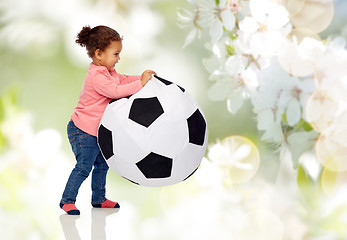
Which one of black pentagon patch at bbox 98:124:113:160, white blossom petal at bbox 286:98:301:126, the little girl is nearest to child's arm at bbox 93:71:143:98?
the little girl

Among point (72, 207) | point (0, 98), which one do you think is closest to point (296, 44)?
point (72, 207)

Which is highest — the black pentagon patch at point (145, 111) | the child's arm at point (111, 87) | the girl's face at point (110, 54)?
the girl's face at point (110, 54)

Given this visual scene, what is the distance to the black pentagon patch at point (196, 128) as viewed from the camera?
51.2 inches

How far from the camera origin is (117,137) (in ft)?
4.21

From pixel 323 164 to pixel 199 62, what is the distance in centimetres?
69

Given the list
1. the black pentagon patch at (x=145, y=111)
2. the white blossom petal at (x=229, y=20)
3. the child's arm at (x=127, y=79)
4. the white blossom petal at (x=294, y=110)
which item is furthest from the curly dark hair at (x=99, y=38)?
the white blossom petal at (x=294, y=110)

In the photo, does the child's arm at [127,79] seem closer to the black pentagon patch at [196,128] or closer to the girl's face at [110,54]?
the girl's face at [110,54]

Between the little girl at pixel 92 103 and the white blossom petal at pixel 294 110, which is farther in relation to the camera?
the little girl at pixel 92 103

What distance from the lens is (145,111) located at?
128 cm

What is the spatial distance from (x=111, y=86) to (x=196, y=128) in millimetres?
306

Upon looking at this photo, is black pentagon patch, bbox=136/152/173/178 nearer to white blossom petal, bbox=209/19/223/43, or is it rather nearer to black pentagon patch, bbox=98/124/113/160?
black pentagon patch, bbox=98/124/113/160

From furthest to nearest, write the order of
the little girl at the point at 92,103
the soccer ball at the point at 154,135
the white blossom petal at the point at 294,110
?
the little girl at the point at 92,103, the soccer ball at the point at 154,135, the white blossom petal at the point at 294,110

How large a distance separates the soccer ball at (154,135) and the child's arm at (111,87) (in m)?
0.02

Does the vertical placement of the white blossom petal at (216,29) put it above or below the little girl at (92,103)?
above
